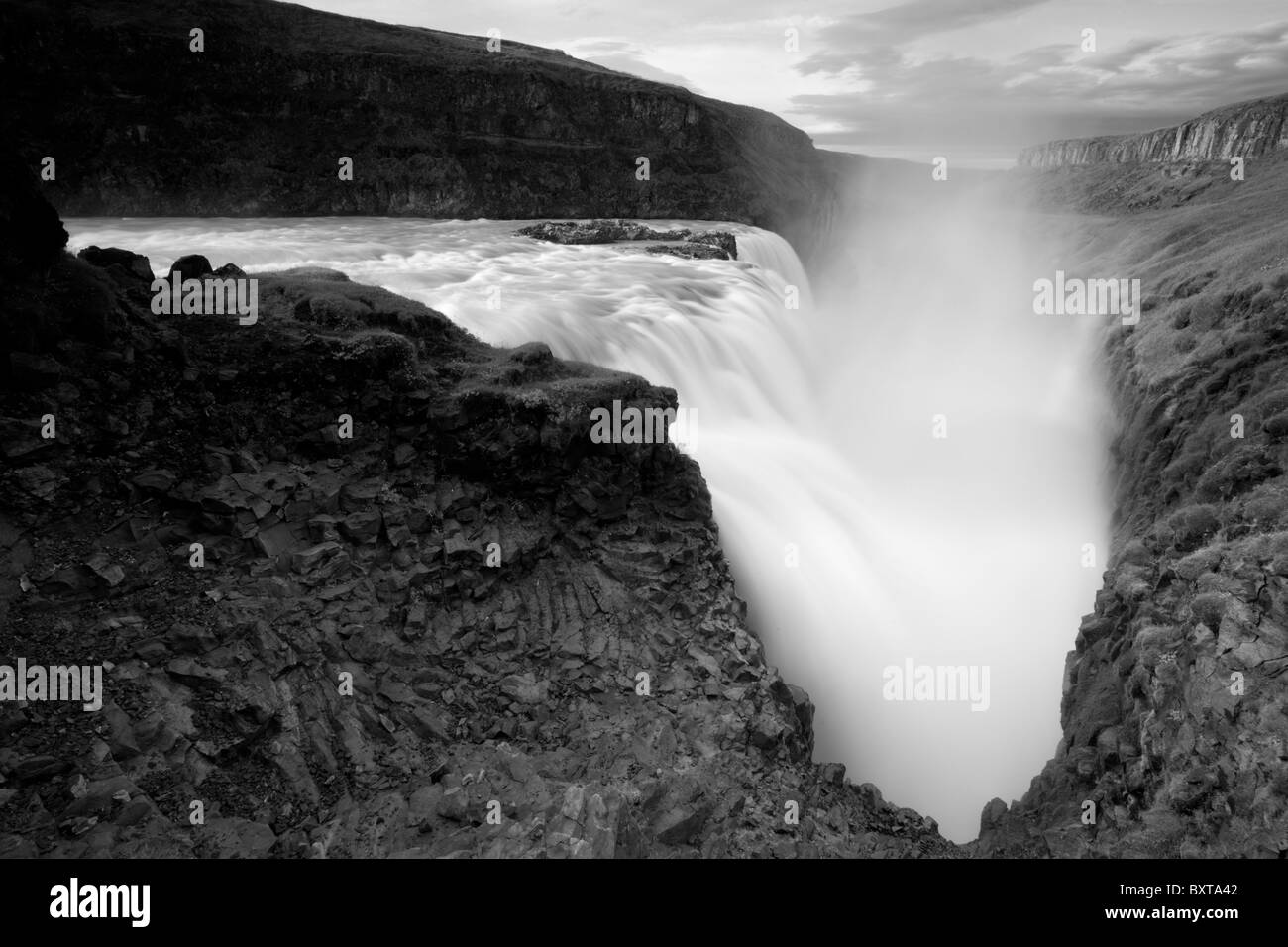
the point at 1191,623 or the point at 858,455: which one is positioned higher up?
the point at 858,455

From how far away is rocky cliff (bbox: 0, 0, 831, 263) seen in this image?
47156mm

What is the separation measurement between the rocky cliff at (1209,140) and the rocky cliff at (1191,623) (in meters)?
57.3

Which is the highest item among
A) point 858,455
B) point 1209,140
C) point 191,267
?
point 1209,140

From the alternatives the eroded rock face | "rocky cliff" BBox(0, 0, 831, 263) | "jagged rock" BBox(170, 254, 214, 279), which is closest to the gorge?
the eroded rock face

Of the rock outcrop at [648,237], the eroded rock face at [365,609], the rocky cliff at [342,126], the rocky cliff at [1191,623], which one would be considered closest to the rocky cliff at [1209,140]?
the rocky cliff at [342,126]

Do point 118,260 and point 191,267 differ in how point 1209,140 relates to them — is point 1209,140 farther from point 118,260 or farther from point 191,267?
point 118,260

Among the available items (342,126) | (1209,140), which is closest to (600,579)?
(342,126)

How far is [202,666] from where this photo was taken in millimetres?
9445

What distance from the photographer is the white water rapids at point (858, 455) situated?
16703 mm

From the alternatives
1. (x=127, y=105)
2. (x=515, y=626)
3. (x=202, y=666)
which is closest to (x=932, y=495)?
(x=515, y=626)

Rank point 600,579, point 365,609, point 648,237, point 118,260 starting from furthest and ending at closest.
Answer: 1. point 648,237
2. point 600,579
3. point 118,260
4. point 365,609

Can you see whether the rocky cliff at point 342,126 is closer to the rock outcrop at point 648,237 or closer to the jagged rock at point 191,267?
the rock outcrop at point 648,237

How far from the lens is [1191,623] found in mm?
11836

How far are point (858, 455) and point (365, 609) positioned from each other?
20950mm
